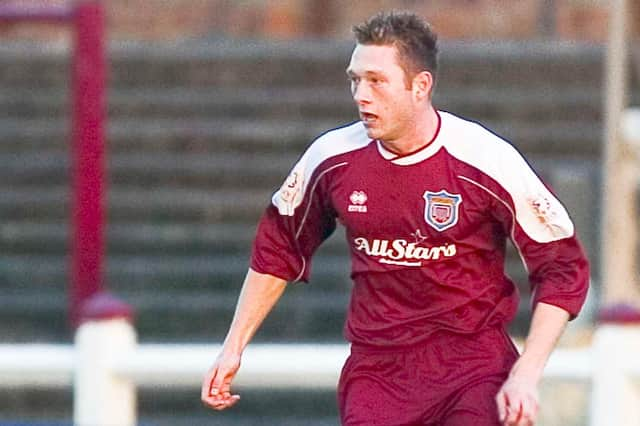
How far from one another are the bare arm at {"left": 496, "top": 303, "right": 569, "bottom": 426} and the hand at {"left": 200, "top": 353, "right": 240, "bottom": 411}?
2.28 ft

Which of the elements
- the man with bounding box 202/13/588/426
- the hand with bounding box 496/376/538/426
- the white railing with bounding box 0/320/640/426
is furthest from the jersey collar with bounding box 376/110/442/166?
the white railing with bounding box 0/320/640/426

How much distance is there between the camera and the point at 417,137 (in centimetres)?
445

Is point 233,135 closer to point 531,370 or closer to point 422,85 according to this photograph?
point 422,85

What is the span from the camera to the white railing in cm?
649

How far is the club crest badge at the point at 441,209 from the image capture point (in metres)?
4.43

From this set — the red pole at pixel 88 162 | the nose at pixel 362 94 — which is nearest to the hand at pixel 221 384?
the nose at pixel 362 94

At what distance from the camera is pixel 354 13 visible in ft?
45.3

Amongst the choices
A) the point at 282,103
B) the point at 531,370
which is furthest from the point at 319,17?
the point at 531,370

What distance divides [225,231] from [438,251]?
6.16m

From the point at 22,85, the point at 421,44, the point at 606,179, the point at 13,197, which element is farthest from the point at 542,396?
the point at 22,85

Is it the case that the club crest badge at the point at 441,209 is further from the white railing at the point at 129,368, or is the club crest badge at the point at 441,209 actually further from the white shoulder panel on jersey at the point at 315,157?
the white railing at the point at 129,368

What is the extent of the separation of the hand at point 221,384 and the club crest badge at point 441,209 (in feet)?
2.04

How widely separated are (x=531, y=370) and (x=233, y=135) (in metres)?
6.85

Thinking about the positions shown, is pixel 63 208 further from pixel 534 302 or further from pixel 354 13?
pixel 534 302
